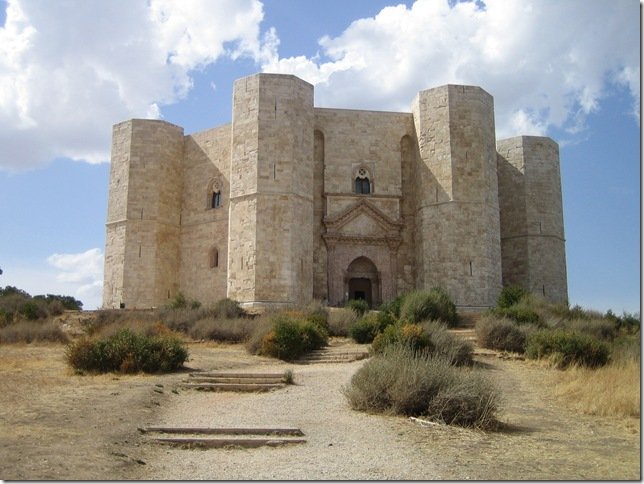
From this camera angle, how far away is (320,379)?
10398 mm

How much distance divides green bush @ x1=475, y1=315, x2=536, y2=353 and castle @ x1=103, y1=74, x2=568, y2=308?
264 inches

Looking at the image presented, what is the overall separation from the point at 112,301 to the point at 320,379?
1635 cm

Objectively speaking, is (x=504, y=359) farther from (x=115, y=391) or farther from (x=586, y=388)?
(x=115, y=391)

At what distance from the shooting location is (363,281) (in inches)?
945

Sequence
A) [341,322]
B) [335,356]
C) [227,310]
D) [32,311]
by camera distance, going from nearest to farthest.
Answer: [335,356]
[341,322]
[227,310]
[32,311]

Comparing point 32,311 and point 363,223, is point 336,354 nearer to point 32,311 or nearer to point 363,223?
point 363,223

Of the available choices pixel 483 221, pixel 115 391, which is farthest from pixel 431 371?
pixel 483 221

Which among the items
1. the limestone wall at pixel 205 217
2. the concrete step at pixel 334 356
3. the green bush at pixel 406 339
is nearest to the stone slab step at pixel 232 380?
the green bush at pixel 406 339

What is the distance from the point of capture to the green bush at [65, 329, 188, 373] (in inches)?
417

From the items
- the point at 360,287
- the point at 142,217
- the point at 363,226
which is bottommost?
the point at 360,287

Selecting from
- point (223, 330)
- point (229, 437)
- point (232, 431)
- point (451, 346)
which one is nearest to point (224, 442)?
point (229, 437)

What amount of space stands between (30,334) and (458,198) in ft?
46.5

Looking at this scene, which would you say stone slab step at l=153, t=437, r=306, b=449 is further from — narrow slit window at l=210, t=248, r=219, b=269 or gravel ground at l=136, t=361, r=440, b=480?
narrow slit window at l=210, t=248, r=219, b=269

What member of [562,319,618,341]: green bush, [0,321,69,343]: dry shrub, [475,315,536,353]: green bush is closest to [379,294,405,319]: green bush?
[475,315,536,353]: green bush
